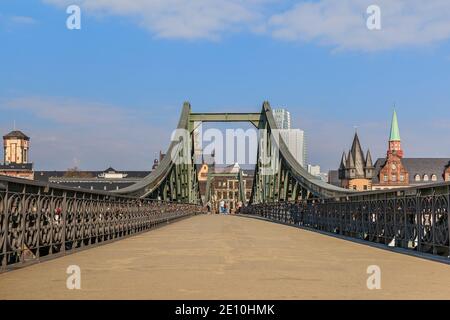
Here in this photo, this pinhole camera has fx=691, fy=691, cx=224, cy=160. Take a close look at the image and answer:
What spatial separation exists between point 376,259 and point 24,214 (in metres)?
5.08

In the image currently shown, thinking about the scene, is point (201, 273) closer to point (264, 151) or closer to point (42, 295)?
point (42, 295)

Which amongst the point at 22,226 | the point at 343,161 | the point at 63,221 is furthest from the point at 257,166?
the point at 343,161

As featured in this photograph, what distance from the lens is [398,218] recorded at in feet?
43.2

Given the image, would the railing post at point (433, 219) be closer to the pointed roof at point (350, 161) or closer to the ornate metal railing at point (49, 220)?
the ornate metal railing at point (49, 220)

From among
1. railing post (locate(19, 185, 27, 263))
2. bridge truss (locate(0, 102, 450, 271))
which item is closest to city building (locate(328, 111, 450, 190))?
bridge truss (locate(0, 102, 450, 271))

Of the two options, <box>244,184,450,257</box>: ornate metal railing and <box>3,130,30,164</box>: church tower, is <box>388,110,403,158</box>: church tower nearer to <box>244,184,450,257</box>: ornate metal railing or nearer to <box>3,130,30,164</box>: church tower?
<box>3,130,30,164</box>: church tower

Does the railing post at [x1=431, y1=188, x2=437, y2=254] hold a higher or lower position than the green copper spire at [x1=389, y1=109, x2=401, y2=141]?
lower

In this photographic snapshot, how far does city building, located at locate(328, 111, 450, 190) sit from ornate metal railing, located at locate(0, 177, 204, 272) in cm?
12070

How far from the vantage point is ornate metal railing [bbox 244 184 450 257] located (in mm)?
10766

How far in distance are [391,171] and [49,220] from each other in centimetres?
13031

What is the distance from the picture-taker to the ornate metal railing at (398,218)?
424 inches

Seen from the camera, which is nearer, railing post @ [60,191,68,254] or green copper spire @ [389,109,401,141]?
railing post @ [60,191,68,254]
